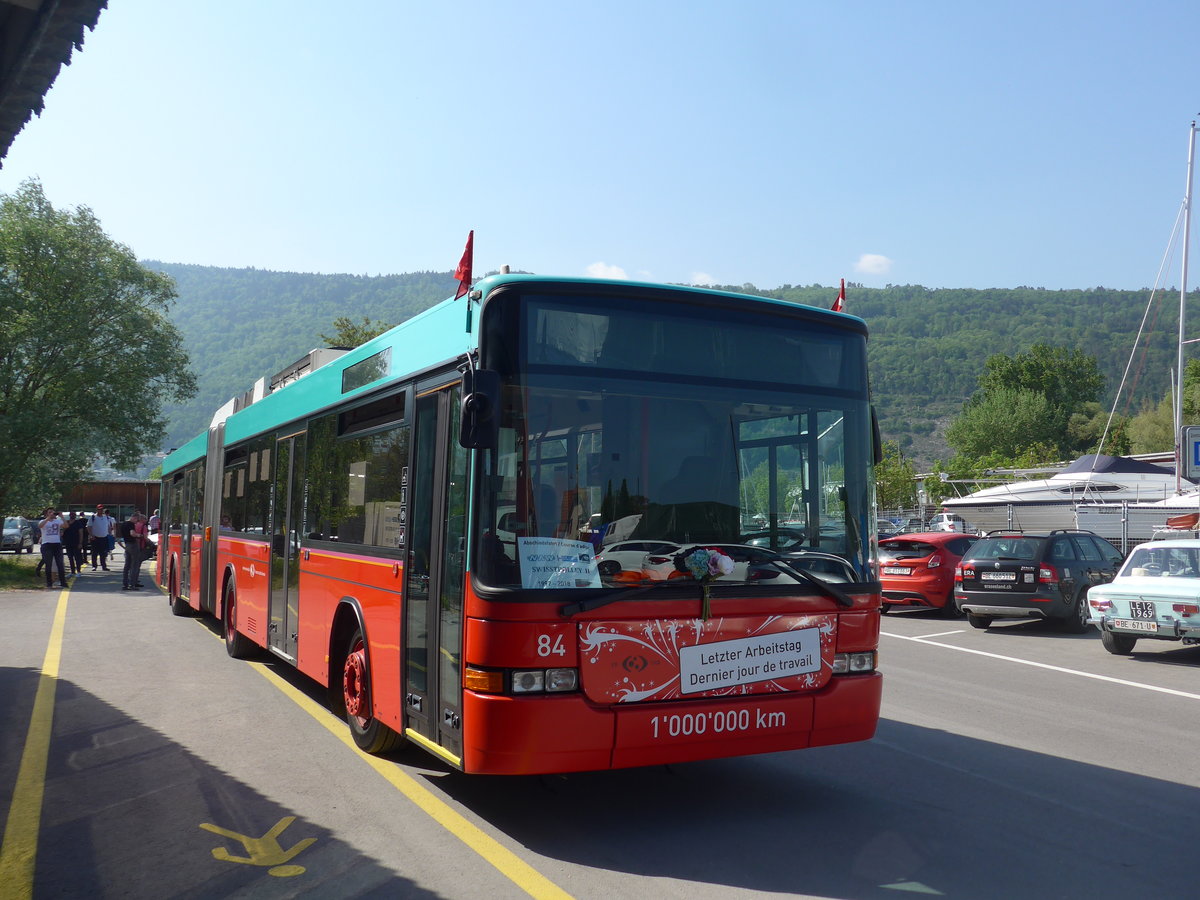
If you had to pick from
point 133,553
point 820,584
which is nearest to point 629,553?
point 820,584

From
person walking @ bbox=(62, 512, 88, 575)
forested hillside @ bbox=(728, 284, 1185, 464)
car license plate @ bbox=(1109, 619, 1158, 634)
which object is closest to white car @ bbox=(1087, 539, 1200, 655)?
car license plate @ bbox=(1109, 619, 1158, 634)

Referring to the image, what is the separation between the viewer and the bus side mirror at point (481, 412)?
16.5 feet

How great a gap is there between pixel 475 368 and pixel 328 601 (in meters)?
3.44

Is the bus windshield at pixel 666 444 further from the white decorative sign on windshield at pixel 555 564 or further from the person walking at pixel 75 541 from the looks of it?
the person walking at pixel 75 541

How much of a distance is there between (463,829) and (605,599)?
1.49 meters

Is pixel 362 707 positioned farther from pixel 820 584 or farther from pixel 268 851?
pixel 820 584

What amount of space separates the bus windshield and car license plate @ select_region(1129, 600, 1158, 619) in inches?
335

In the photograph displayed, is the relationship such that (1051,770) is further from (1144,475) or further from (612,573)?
(1144,475)

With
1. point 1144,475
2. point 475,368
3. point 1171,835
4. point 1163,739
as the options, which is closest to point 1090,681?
point 1163,739

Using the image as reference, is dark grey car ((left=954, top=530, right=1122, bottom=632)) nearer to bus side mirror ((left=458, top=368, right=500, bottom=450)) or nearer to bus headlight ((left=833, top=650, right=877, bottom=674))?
bus headlight ((left=833, top=650, right=877, bottom=674))

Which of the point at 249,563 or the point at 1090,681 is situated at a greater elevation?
the point at 249,563

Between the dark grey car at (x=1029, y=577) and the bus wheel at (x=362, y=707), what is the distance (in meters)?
11.8

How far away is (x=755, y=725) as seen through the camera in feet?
18.1

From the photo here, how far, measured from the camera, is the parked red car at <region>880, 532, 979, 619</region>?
18.6 meters
